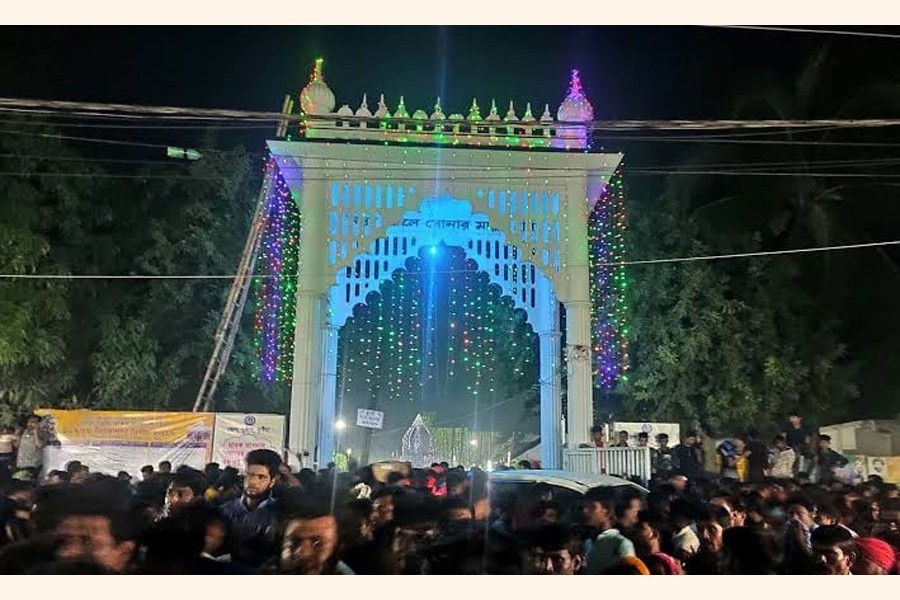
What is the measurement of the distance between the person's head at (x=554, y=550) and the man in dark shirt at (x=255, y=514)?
5.57 ft

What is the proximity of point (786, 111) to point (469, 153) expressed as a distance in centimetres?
634

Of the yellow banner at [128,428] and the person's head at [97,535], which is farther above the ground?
the yellow banner at [128,428]

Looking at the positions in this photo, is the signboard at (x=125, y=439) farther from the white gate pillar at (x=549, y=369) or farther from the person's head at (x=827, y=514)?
the person's head at (x=827, y=514)

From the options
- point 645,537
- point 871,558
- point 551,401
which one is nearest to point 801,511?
point 871,558

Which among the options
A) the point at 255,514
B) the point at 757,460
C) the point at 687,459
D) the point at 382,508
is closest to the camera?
the point at 382,508

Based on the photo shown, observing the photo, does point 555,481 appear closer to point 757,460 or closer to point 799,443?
point 757,460

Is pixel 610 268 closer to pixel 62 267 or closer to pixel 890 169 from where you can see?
pixel 890 169

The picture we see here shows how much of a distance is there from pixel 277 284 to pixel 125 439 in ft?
10.7

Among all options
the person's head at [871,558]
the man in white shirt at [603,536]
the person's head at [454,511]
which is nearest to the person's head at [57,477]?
the person's head at [454,511]

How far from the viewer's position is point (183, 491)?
22.0 feet

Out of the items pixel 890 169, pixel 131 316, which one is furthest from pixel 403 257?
pixel 890 169

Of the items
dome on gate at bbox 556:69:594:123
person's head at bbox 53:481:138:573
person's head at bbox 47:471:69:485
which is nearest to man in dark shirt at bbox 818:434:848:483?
dome on gate at bbox 556:69:594:123

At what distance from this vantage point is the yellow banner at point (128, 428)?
9.96 metres

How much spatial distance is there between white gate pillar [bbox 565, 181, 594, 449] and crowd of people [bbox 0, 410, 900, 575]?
3.47 metres
